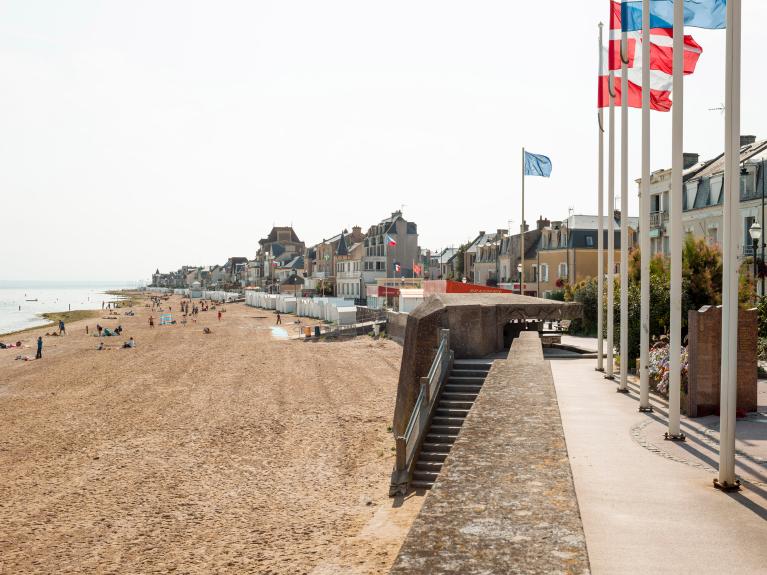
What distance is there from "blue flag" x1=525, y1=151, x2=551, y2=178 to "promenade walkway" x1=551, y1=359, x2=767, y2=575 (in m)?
18.2

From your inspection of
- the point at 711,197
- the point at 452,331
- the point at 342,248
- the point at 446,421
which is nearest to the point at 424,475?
the point at 446,421

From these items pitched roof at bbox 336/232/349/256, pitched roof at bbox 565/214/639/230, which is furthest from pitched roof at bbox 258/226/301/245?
pitched roof at bbox 565/214/639/230

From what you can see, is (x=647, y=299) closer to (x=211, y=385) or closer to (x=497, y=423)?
(x=497, y=423)

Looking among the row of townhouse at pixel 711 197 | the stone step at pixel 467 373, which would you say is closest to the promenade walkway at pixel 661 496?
the stone step at pixel 467 373

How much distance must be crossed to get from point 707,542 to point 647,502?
1.40 metres

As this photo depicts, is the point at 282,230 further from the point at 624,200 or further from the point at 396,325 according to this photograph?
the point at 624,200

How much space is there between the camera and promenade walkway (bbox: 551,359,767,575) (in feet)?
20.7

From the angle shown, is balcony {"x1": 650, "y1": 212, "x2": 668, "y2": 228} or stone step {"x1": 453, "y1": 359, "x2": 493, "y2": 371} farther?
balcony {"x1": 650, "y1": 212, "x2": 668, "y2": 228}

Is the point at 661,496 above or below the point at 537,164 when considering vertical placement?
below

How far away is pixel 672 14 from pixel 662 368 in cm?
829

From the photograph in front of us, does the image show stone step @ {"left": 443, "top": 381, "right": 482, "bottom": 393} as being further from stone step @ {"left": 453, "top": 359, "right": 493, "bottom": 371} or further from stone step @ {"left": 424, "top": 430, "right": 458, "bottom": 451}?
stone step @ {"left": 424, "top": 430, "right": 458, "bottom": 451}

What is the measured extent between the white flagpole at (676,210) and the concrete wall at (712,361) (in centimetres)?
233

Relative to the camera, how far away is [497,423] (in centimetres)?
732

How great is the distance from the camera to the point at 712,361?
1349 cm
